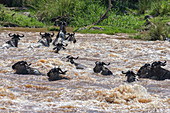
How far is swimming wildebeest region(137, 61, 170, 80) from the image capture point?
7926 mm

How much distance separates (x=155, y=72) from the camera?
810 cm

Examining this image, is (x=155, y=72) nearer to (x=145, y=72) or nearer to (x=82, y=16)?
(x=145, y=72)

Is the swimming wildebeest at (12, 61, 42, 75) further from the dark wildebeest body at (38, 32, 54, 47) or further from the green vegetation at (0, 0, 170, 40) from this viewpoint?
the green vegetation at (0, 0, 170, 40)

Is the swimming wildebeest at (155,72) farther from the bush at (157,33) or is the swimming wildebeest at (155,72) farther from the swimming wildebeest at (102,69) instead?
the bush at (157,33)

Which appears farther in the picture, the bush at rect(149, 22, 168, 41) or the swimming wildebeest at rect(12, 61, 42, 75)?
the bush at rect(149, 22, 168, 41)

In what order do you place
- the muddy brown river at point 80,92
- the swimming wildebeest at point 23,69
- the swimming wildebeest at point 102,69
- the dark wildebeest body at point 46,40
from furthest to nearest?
the dark wildebeest body at point 46,40 → the swimming wildebeest at point 102,69 → the swimming wildebeest at point 23,69 → the muddy brown river at point 80,92

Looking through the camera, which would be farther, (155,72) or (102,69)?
(102,69)

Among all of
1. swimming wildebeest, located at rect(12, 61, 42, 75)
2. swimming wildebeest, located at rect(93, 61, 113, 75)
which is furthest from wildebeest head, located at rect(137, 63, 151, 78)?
swimming wildebeest, located at rect(12, 61, 42, 75)

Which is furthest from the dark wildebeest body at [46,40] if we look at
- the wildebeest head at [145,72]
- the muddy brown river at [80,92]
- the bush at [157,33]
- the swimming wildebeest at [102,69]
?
the bush at [157,33]

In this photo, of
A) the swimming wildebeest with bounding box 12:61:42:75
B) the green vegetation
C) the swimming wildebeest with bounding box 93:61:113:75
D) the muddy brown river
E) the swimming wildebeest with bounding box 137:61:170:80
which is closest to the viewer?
the muddy brown river

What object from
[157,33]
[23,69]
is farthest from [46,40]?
[157,33]

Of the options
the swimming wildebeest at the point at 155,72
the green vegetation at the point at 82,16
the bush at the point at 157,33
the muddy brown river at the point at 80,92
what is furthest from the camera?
the green vegetation at the point at 82,16

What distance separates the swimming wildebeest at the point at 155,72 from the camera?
7.93 m

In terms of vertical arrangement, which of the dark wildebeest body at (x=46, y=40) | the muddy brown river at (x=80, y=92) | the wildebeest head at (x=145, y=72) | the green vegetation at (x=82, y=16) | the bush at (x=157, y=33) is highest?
the green vegetation at (x=82, y=16)
